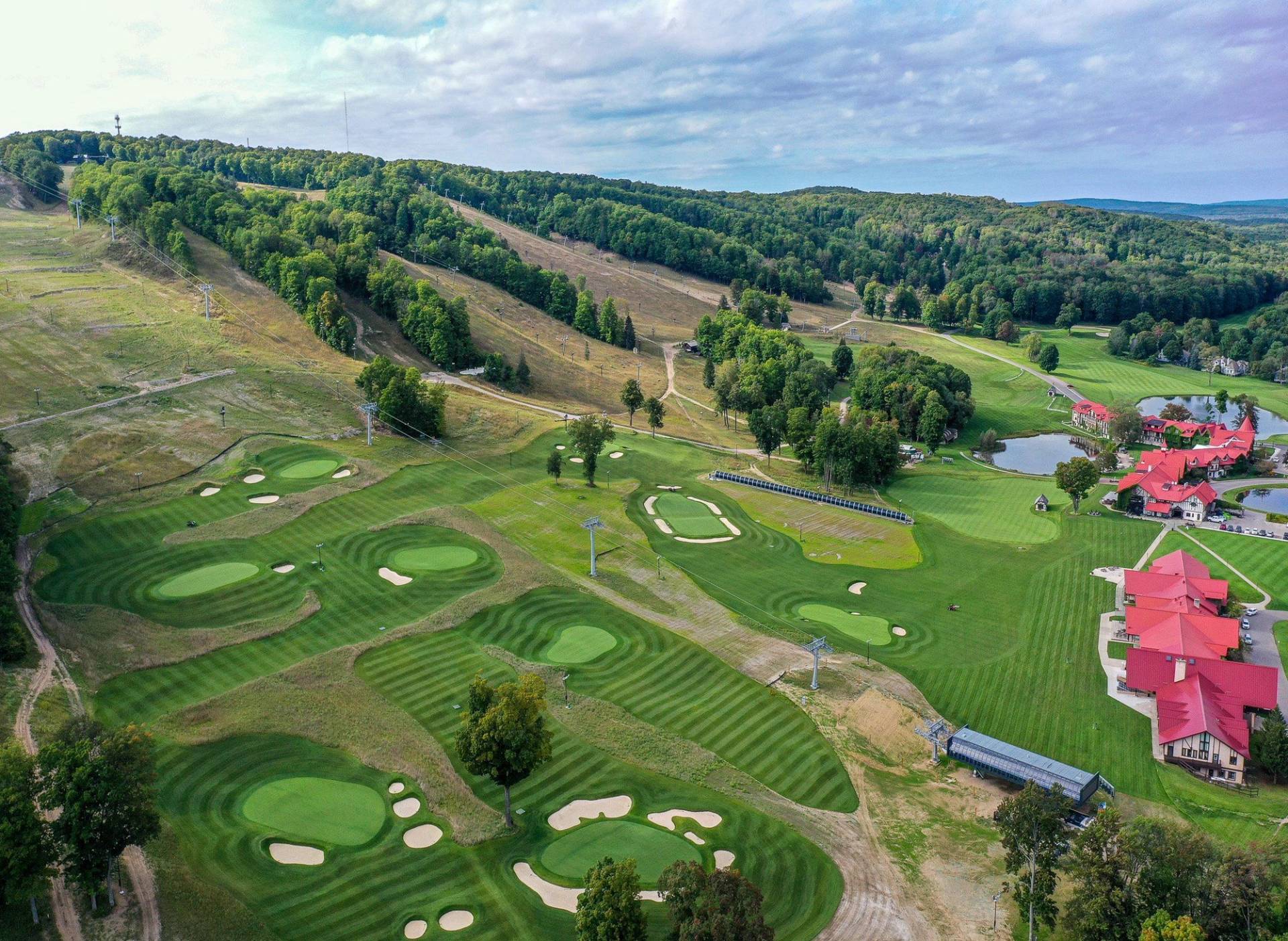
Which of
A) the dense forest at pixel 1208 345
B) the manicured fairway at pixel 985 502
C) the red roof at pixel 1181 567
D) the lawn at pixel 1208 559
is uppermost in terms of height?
the dense forest at pixel 1208 345

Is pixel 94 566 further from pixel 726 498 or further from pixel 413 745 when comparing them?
pixel 726 498

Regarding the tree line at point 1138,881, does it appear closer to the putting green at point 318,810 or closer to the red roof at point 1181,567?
the putting green at point 318,810

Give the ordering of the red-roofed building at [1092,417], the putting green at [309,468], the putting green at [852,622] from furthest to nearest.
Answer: the red-roofed building at [1092,417] → the putting green at [309,468] → the putting green at [852,622]

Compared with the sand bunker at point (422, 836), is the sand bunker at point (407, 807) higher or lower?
higher

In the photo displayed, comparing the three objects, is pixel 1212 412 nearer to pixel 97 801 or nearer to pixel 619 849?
pixel 619 849

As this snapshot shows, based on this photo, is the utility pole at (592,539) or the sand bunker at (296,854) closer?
the sand bunker at (296,854)

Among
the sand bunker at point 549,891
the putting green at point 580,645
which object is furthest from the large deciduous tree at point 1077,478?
the sand bunker at point 549,891
